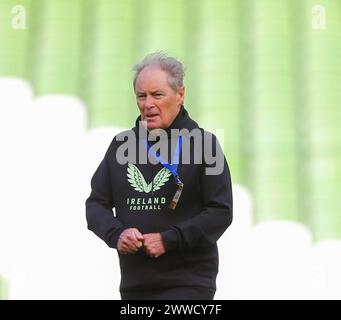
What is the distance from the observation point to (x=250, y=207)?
5.81ft

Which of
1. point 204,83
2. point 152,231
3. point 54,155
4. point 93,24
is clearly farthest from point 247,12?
point 152,231

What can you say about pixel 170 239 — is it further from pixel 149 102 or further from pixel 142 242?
pixel 149 102

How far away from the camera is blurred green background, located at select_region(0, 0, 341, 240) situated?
178 centimetres

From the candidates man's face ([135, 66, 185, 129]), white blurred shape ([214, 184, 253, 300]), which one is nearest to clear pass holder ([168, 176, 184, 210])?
man's face ([135, 66, 185, 129])

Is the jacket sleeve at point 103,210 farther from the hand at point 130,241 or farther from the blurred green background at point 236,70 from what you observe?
the blurred green background at point 236,70

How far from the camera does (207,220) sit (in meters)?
1.04

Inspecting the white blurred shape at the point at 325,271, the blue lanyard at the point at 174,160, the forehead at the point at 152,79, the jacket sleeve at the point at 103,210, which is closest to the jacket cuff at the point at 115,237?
the jacket sleeve at the point at 103,210

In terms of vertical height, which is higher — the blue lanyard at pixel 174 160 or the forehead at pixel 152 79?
the forehead at pixel 152 79

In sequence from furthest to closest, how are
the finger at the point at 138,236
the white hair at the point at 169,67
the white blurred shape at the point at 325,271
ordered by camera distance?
the white blurred shape at the point at 325,271, the white hair at the point at 169,67, the finger at the point at 138,236

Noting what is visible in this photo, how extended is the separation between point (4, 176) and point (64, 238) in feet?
0.83

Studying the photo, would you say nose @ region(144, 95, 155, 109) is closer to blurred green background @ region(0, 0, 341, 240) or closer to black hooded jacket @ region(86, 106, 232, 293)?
black hooded jacket @ region(86, 106, 232, 293)

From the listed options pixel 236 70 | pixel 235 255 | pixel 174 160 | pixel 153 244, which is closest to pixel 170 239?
pixel 153 244

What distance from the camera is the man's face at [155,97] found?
108 cm

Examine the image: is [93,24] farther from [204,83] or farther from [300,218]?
[300,218]
